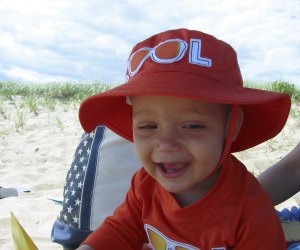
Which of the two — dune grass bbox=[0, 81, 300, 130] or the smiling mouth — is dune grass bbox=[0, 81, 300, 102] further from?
the smiling mouth

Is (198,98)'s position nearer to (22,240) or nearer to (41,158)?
(22,240)

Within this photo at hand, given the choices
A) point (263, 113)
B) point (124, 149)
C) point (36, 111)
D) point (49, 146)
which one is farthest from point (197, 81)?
point (36, 111)

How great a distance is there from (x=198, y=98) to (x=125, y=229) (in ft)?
1.96

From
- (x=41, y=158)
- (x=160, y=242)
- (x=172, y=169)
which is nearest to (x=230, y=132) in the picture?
(x=172, y=169)

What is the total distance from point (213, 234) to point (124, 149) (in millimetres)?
910

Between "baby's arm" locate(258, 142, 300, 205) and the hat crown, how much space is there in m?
0.68

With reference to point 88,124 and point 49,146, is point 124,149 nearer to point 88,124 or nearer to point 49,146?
point 88,124

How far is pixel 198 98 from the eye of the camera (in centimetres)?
128

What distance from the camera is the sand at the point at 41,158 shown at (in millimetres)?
2738

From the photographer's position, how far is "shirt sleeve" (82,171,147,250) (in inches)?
64.9

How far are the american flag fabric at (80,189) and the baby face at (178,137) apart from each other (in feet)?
2.66

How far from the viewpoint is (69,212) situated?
2.22 metres

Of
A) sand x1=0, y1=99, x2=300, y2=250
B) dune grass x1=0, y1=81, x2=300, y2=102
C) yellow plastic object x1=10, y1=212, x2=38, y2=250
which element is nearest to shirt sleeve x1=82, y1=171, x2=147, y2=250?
yellow plastic object x1=10, y1=212, x2=38, y2=250

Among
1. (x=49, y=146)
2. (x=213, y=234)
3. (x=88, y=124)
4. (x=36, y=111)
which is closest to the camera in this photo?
(x=213, y=234)
